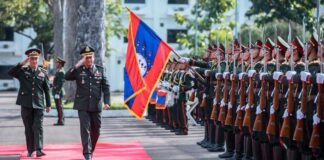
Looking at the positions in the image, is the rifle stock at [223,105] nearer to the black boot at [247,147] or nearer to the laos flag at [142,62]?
the black boot at [247,147]

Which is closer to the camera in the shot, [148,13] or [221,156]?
[221,156]

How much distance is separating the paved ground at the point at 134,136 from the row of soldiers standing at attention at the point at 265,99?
0.55 metres

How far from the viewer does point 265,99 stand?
10.7 m

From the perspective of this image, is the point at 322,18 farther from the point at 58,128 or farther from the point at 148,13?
the point at 148,13

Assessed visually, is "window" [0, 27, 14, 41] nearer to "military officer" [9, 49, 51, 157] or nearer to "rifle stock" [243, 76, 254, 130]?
"military officer" [9, 49, 51, 157]

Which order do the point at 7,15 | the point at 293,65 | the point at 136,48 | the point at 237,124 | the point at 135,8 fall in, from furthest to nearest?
the point at 135,8 → the point at 7,15 → the point at 136,48 → the point at 237,124 → the point at 293,65

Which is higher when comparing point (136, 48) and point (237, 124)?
point (136, 48)

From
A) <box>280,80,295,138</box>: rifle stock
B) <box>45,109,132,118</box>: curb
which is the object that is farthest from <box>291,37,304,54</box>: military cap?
<box>45,109,132,118</box>: curb

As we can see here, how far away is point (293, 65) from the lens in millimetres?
10219

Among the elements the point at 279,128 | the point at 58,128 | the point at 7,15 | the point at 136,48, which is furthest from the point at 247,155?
the point at 7,15

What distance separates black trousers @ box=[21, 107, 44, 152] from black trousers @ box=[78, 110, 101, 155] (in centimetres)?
96

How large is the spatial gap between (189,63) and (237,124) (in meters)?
A: 3.30

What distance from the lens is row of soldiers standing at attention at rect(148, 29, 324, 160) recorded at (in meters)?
9.51

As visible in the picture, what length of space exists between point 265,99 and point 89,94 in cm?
310
